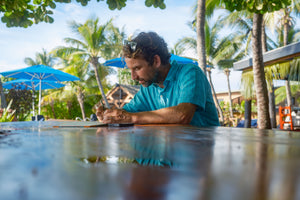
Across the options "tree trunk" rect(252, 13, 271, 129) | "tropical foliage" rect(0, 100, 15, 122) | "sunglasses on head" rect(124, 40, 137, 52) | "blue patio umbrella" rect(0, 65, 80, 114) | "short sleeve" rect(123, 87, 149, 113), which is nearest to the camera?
"sunglasses on head" rect(124, 40, 137, 52)

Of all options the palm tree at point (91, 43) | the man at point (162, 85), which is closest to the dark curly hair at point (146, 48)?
the man at point (162, 85)

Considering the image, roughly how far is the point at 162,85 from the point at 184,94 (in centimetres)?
44

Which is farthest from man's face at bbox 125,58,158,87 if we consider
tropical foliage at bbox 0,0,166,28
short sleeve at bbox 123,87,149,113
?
tropical foliage at bbox 0,0,166,28

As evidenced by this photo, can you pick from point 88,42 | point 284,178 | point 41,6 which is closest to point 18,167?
point 284,178

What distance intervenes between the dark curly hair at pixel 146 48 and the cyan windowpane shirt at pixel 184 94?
0.15m

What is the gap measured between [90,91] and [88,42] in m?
4.21

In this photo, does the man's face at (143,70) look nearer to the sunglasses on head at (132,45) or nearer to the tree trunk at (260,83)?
the sunglasses on head at (132,45)

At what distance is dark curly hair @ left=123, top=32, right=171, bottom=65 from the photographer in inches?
74.5

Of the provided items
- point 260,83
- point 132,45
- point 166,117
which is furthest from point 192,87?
point 260,83

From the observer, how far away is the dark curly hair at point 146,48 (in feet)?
6.21

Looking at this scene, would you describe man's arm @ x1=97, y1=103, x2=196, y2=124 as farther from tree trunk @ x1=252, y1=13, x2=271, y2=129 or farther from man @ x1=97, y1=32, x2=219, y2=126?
tree trunk @ x1=252, y1=13, x2=271, y2=129

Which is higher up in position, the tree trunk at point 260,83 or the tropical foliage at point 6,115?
the tree trunk at point 260,83

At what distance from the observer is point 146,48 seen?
190 cm

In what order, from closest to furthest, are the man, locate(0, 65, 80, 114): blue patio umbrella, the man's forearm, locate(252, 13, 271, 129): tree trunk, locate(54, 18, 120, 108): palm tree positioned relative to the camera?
the man's forearm → the man → locate(252, 13, 271, 129): tree trunk → locate(0, 65, 80, 114): blue patio umbrella → locate(54, 18, 120, 108): palm tree
